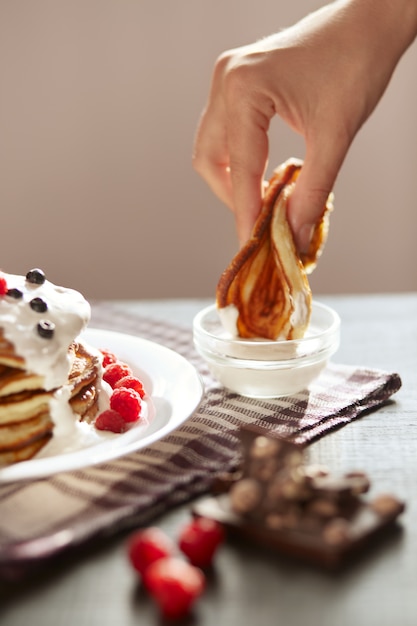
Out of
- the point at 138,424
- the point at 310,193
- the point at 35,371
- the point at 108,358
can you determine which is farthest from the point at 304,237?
the point at 35,371

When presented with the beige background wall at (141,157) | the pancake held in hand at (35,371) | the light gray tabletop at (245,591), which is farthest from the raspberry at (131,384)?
the beige background wall at (141,157)

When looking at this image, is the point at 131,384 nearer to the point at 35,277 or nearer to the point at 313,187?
the point at 35,277

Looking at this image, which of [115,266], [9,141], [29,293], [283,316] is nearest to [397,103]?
[115,266]

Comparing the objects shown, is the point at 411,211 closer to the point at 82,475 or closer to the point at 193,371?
the point at 193,371

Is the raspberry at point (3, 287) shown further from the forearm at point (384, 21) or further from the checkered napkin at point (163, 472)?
the forearm at point (384, 21)

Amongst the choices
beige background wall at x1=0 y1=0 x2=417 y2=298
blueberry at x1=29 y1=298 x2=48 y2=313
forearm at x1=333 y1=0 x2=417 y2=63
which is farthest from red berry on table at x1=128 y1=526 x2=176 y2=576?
beige background wall at x1=0 y1=0 x2=417 y2=298

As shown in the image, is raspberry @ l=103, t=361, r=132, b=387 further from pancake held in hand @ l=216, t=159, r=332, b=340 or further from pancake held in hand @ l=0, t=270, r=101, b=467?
pancake held in hand @ l=216, t=159, r=332, b=340

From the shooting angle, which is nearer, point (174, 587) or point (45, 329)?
point (174, 587)
